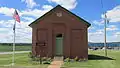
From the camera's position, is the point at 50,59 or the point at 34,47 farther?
the point at 34,47

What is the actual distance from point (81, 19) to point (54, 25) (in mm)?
3288

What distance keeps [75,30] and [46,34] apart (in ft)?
11.4

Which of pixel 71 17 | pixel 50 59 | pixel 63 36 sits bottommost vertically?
pixel 50 59

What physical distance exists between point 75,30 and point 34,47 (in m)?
5.30

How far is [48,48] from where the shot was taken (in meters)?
32.9

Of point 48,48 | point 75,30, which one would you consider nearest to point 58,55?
point 48,48

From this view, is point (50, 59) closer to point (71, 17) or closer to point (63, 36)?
point (63, 36)

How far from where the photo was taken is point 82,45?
32.9m

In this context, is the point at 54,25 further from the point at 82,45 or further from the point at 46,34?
the point at 82,45

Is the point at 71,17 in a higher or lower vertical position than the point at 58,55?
higher

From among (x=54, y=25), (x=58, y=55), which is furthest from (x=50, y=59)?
(x=54, y=25)

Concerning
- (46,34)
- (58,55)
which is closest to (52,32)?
(46,34)

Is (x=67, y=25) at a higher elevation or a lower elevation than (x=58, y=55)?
higher

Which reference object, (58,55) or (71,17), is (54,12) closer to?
(71,17)
